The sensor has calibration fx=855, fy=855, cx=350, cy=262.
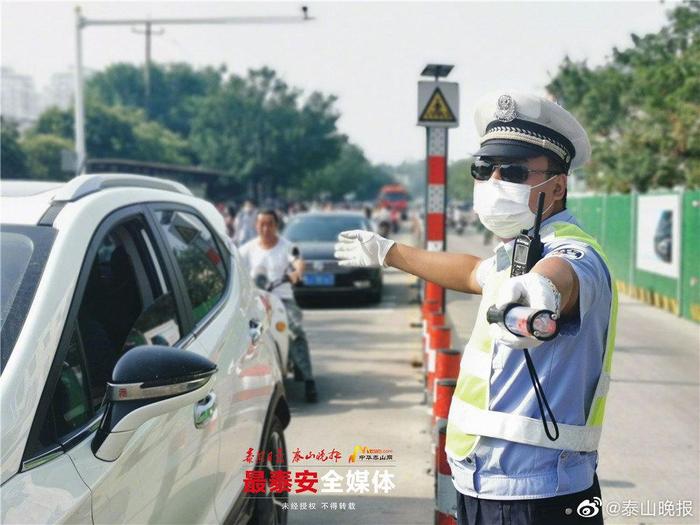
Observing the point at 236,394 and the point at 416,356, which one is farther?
the point at 416,356

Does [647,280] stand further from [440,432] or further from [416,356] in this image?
[440,432]

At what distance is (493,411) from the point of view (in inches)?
83.0

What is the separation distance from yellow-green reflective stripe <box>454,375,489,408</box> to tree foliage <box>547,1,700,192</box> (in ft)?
50.6

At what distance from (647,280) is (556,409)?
13585 mm

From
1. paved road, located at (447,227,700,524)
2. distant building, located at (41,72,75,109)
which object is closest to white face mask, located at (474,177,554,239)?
paved road, located at (447,227,700,524)

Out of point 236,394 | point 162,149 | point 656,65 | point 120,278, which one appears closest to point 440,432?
point 236,394

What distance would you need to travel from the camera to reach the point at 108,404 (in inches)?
83.0

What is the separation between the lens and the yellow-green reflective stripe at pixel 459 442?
2.16m

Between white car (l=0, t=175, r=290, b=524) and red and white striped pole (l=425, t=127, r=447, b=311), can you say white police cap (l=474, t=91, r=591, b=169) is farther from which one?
red and white striped pole (l=425, t=127, r=447, b=311)

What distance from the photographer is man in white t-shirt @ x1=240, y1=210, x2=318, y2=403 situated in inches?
297

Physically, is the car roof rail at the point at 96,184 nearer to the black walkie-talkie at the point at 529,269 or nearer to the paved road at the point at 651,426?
the black walkie-talkie at the point at 529,269

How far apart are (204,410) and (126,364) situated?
0.79 meters

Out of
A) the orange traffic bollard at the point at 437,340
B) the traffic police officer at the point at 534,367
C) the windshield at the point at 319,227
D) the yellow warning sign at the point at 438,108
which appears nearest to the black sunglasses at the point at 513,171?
the traffic police officer at the point at 534,367

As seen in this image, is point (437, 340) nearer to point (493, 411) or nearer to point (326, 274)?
point (493, 411)
